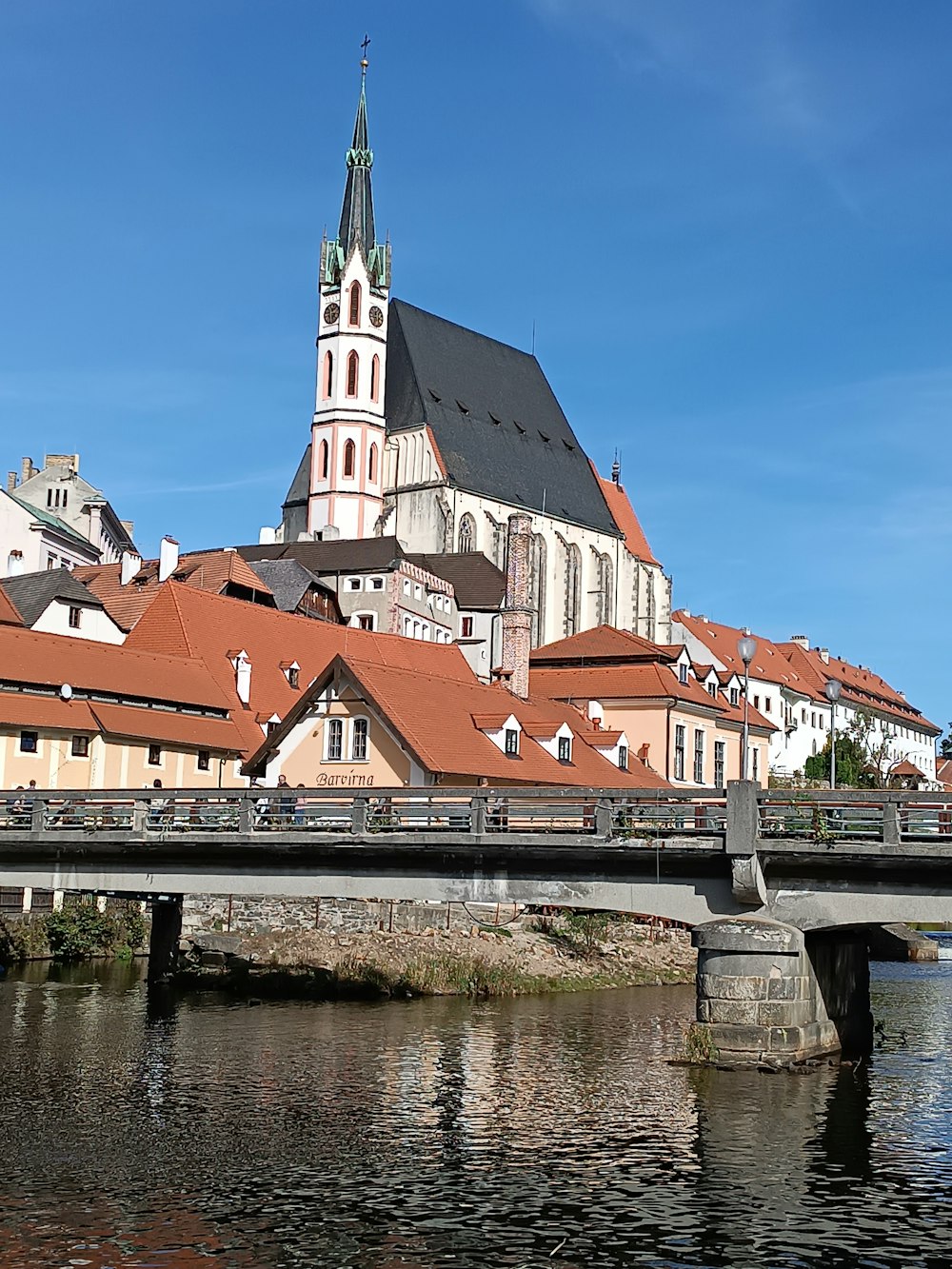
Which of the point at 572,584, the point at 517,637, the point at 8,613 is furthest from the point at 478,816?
the point at 572,584

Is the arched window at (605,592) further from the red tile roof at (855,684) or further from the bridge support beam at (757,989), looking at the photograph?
the bridge support beam at (757,989)

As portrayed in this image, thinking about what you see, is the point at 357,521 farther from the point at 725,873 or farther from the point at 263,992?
the point at 725,873

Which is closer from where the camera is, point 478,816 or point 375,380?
point 478,816

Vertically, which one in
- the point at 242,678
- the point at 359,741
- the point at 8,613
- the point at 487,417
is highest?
the point at 487,417

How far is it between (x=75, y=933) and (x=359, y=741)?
37.5ft

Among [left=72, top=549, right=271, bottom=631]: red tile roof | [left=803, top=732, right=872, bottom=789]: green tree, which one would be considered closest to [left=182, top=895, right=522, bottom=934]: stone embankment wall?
[left=72, top=549, right=271, bottom=631]: red tile roof

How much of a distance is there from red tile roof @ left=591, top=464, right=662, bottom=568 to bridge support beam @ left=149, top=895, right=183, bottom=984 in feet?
347

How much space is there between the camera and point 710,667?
86812 mm

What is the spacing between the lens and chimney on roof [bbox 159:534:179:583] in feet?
288

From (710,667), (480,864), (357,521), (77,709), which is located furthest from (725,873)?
(357,521)

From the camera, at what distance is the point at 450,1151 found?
23344 millimetres

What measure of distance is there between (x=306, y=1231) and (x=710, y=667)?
6999 cm

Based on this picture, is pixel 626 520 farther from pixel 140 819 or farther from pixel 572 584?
pixel 140 819

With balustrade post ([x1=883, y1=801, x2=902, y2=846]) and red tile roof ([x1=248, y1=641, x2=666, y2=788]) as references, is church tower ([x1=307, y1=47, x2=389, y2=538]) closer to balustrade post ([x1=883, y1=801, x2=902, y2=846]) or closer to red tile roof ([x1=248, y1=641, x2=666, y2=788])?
red tile roof ([x1=248, y1=641, x2=666, y2=788])
